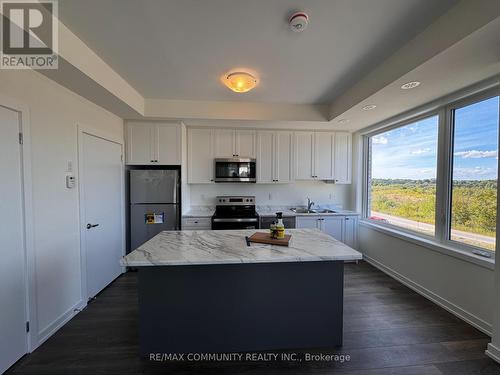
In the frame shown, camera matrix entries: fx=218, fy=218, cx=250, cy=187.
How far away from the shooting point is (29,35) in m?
1.49

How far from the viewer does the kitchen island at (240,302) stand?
5.74 feet

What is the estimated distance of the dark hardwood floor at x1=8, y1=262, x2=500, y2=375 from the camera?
5.56 feet

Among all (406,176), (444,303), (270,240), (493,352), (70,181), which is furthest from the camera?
(406,176)

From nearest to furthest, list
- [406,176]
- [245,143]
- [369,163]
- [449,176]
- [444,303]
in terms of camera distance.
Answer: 1. [444,303]
2. [449,176]
3. [406,176]
4. [245,143]
5. [369,163]

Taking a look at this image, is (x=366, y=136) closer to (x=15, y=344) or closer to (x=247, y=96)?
(x=247, y=96)

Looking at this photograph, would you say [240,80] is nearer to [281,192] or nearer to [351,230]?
[281,192]

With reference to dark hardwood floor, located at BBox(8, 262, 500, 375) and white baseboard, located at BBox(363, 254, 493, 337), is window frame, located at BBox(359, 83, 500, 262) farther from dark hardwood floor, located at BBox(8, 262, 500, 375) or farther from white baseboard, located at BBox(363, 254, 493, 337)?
dark hardwood floor, located at BBox(8, 262, 500, 375)

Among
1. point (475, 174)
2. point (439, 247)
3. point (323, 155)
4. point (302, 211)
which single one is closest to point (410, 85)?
point (475, 174)

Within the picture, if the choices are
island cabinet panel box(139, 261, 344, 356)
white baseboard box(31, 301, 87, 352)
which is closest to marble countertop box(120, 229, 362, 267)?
island cabinet panel box(139, 261, 344, 356)

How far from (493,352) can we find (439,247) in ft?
3.41

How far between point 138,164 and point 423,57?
3677 millimetres

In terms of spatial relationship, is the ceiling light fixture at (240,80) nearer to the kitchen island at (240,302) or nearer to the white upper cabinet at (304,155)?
the kitchen island at (240,302)

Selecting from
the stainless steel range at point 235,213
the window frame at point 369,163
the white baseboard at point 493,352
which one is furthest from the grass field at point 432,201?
the stainless steel range at point 235,213

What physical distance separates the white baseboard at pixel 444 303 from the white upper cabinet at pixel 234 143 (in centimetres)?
293
